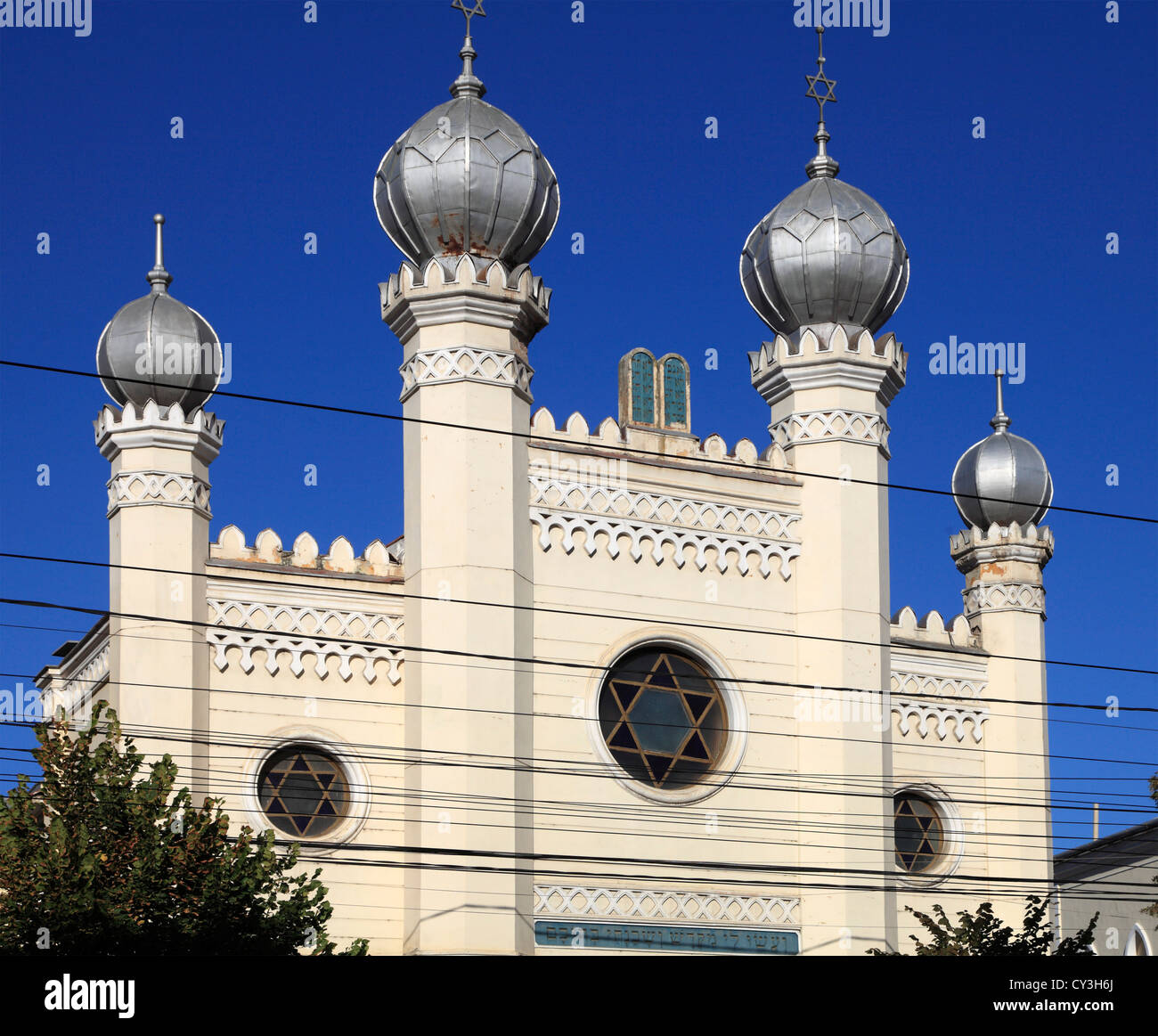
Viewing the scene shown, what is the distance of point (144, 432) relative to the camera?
2633cm

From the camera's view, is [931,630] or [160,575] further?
[931,630]

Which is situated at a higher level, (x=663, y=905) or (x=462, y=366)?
(x=462, y=366)

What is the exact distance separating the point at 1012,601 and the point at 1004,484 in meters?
1.85

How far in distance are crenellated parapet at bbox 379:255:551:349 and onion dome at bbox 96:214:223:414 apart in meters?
2.51

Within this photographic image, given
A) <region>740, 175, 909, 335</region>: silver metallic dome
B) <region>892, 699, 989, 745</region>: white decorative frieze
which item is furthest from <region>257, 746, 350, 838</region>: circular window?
<region>740, 175, 909, 335</region>: silver metallic dome

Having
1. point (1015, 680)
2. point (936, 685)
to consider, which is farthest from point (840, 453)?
point (1015, 680)

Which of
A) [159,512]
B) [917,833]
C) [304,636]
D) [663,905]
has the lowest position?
[663,905]

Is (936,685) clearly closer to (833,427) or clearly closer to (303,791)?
(833,427)

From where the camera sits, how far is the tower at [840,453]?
28469 mm

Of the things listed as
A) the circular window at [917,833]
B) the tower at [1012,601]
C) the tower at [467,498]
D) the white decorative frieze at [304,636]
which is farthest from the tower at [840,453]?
the white decorative frieze at [304,636]

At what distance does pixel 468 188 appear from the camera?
2758cm

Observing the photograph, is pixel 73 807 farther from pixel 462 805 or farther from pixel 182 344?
pixel 182 344
